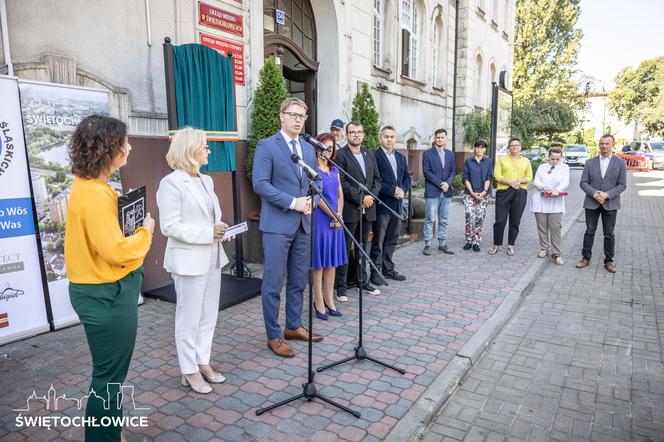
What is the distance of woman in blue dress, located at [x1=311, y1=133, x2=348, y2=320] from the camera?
16.2 feet

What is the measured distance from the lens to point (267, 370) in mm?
4027

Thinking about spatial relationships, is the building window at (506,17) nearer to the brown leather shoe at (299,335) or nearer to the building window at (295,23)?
the building window at (295,23)

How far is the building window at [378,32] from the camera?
12492 mm

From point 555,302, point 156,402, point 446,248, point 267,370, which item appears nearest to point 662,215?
point 446,248

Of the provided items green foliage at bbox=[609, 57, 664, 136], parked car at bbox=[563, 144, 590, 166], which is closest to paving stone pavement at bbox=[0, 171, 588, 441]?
parked car at bbox=[563, 144, 590, 166]

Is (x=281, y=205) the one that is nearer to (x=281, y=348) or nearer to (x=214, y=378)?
(x=281, y=348)

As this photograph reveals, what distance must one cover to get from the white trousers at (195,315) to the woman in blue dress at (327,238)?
1.42 metres

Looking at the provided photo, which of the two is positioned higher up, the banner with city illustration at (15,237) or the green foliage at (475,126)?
the green foliage at (475,126)

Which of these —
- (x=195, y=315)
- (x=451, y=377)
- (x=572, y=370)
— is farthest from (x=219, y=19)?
(x=572, y=370)

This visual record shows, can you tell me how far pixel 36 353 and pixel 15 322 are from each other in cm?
45

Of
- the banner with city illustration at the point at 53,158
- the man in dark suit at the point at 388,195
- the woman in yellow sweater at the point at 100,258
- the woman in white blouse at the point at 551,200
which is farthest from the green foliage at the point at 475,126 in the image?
the woman in yellow sweater at the point at 100,258

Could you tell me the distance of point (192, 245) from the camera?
3459mm

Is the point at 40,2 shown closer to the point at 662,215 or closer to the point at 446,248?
the point at 446,248

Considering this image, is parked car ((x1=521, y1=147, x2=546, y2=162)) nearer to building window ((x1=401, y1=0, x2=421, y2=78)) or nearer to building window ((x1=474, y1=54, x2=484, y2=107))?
building window ((x1=474, y1=54, x2=484, y2=107))
